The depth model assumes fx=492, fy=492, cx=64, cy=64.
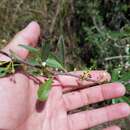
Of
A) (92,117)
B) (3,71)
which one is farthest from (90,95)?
(3,71)

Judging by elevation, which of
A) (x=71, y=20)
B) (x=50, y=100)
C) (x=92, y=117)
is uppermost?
(x=71, y=20)

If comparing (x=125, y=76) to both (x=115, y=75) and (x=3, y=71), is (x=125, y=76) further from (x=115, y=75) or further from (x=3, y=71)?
(x=3, y=71)

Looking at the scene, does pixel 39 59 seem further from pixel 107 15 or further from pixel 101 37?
pixel 107 15

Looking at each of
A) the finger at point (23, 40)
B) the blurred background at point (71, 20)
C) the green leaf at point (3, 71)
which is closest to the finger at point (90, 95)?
the finger at point (23, 40)

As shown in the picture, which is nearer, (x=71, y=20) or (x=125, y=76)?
(x=125, y=76)

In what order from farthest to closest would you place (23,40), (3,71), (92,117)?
1. (92,117)
2. (23,40)
3. (3,71)

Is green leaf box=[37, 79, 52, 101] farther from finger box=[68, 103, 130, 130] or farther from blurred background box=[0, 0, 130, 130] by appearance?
blurred background box=[0, 0, 130, 130]

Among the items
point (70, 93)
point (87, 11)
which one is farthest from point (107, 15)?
point (70, 93)

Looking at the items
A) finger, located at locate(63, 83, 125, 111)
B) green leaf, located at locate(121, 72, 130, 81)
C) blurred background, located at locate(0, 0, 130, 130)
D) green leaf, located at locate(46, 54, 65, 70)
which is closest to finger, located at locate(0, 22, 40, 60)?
green leaf, located at locate(46, 54, 65, 70)
